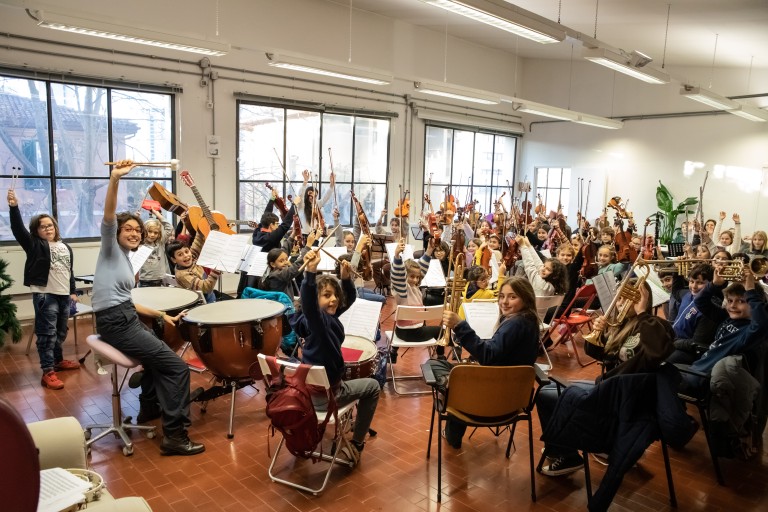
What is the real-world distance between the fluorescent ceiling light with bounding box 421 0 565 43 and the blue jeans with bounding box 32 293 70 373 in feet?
14.0

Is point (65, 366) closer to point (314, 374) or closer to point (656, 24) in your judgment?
point (314, 374)

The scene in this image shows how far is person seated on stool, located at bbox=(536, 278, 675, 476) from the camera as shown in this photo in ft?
9.93

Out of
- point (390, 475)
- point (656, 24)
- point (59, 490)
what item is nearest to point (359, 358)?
point (390, 475)

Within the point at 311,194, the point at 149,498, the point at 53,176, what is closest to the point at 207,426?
the point at 149,498

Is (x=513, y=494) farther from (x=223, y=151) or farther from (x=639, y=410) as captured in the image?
(x=223, y=151)

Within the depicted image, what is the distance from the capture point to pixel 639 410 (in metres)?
3.09

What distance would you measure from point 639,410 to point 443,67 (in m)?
10.5

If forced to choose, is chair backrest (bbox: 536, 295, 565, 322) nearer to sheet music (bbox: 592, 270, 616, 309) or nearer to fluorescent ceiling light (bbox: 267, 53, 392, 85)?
sheet music (bbox: 592, 270, 616, 309)

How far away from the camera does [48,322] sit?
16.9 feet

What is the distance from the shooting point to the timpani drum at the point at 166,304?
4031 mm

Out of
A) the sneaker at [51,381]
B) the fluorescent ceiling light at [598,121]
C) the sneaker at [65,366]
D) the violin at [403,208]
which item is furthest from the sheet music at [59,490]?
the fluorescent ceiling light at [598,121]

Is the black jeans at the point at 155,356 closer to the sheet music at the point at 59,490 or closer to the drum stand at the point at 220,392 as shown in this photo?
the drum stand at the point at 220,392

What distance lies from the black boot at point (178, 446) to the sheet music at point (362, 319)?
4.45 feet

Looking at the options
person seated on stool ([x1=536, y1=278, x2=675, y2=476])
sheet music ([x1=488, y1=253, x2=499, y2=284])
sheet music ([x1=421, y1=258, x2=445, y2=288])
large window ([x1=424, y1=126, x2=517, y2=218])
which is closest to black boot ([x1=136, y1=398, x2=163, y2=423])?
sheet music ([x1=421, y1=258, x2=445, y2=288])
